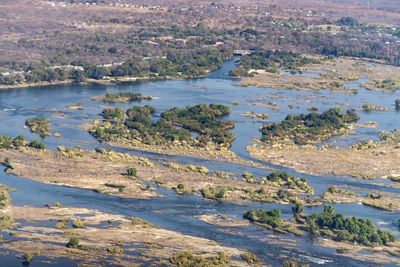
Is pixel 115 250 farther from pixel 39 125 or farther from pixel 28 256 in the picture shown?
pixel 39 125

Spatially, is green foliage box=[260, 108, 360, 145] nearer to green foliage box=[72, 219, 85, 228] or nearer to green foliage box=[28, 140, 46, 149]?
green foliage box=[28, 140, 46, 149]

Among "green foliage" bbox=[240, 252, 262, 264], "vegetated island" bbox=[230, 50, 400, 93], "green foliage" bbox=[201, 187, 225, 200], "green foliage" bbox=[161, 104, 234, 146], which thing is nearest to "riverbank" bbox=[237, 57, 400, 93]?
"vegetated island" bbox=[230, 50, 400, 93]

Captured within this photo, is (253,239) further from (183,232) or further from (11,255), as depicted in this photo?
(11,255)

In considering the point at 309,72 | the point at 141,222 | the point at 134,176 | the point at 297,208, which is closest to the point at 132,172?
the point at 134,176

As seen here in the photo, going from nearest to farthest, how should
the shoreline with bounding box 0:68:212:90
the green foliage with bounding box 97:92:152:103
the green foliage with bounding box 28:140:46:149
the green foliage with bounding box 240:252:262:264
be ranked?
the green foliage with bounding box 240:252:262:264 < the green foliage with bounding box 28:140:46:149 < the green foliage with bounding box 97:92:152:103 < the shoreline with bounding box 0:68:212:90

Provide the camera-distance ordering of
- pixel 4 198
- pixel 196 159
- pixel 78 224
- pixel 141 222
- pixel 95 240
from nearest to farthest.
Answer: pixel 95 240
pixel 78 224
pixel 141 222
pixel 4 198
pixel 196 159
